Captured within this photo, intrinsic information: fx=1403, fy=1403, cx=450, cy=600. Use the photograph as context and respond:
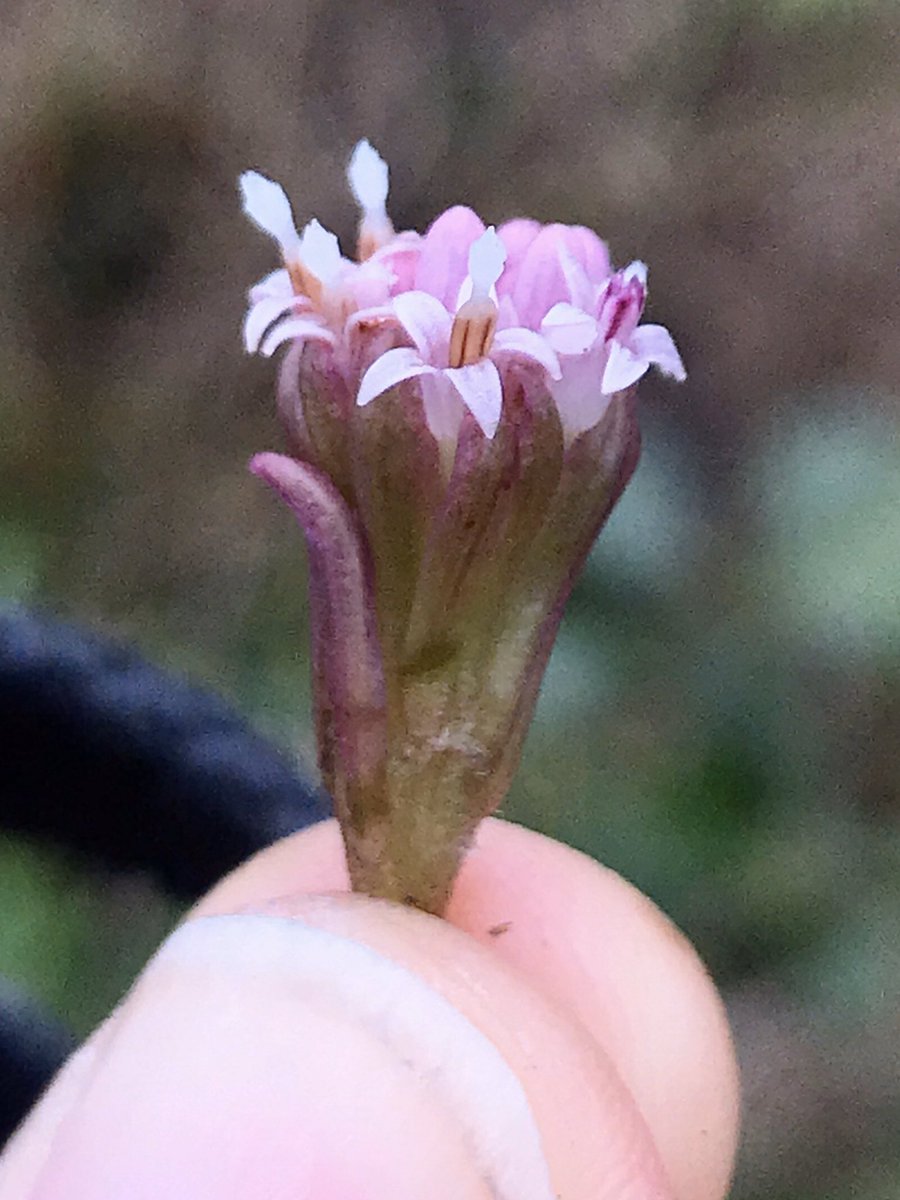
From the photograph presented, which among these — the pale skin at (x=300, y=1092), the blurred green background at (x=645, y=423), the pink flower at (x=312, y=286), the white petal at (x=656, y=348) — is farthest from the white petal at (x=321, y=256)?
the blurred green background at (x=645, y=423)

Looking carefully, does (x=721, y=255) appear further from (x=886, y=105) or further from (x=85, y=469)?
(x=85, y=469)

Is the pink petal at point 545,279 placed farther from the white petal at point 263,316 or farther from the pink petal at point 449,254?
the white petal at point 263,316

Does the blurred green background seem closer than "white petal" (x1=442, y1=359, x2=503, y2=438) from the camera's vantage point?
No

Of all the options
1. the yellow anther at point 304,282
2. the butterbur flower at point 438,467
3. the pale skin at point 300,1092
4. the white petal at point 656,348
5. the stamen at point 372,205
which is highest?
the stamen at point 372,205

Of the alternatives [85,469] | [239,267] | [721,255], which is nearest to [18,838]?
[85,469]

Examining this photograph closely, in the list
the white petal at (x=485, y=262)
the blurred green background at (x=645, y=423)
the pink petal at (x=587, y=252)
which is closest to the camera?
the white petal at (x=485, y=262)

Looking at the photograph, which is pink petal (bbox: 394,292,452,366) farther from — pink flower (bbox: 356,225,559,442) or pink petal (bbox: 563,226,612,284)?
pink petal (bbox: 563,226,612,284)

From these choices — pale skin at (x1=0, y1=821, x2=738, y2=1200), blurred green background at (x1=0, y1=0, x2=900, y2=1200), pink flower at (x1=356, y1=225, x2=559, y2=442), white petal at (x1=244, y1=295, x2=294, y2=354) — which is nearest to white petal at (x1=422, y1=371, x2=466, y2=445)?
pink flower at (x1=356, y1=225, x2=559, y2=442)
